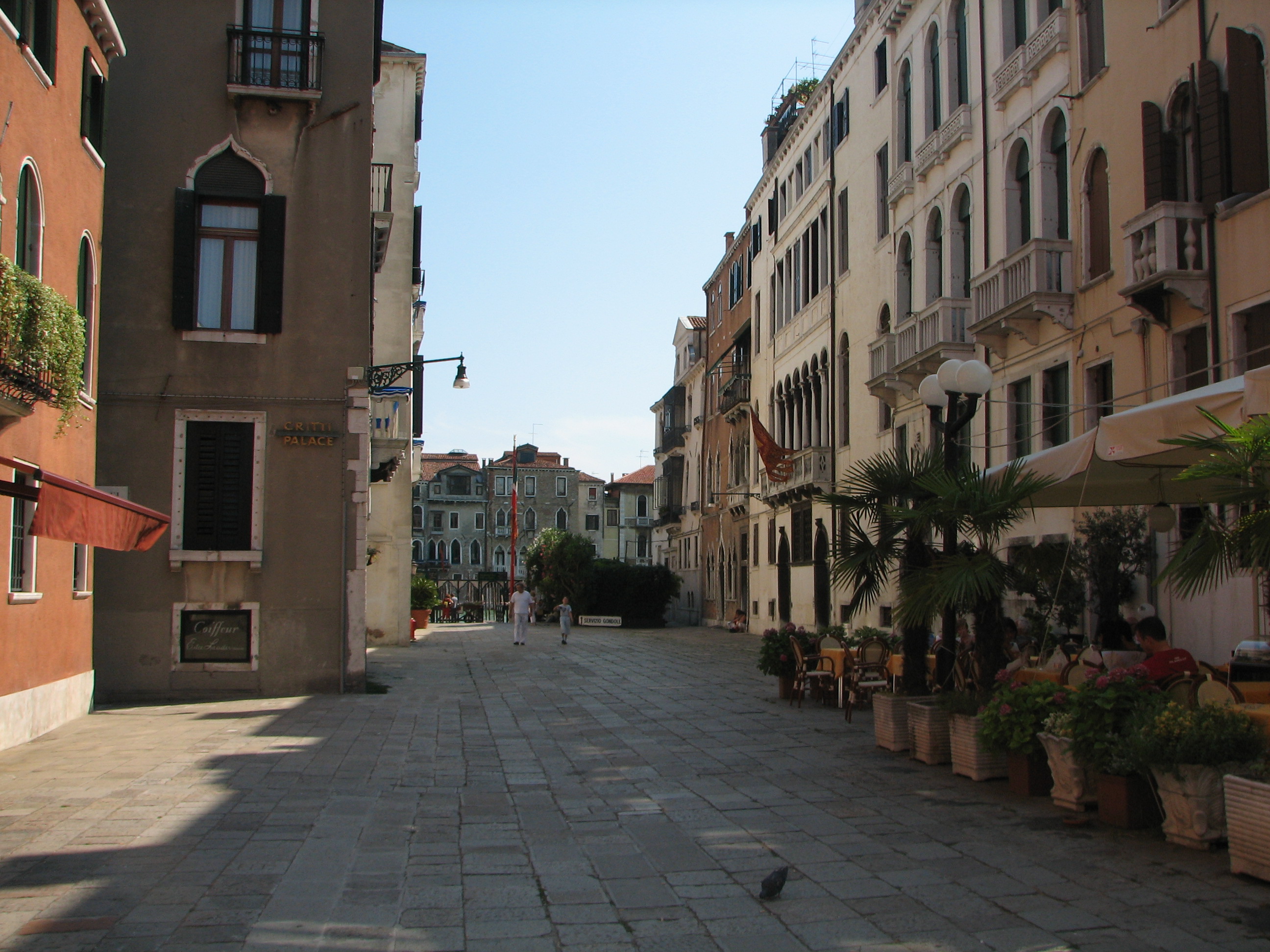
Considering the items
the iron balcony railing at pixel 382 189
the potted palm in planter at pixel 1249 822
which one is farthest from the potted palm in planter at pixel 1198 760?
the iron balcony railing at pixel 382 189

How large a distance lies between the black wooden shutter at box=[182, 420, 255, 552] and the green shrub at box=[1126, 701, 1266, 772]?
12.3 metres

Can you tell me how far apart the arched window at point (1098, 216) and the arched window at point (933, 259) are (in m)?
6.47

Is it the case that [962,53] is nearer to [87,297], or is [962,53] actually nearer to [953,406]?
[953,406]

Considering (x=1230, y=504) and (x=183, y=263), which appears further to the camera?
(x=183, y=263)

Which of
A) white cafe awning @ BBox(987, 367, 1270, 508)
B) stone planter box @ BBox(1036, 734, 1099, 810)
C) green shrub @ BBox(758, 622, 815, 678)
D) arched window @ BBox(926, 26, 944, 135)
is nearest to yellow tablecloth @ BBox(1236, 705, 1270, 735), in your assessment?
stone planter box @ BBox(1036, 734, 1099, 810)

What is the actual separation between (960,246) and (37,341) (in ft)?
56.5

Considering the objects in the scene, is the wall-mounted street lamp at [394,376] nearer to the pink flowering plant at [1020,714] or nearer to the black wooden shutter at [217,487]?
the black wooden shutter at [217,487]

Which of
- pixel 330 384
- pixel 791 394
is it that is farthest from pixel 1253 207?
pixel 791 394

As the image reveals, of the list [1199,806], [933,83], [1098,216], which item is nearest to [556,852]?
[1199,806]

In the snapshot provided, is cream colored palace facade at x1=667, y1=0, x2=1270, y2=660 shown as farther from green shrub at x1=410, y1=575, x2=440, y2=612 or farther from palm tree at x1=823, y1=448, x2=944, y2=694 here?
green shrub at x1=410, y1=575, x2=440, y2=612

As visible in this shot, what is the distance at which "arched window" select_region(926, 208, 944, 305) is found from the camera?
78.3ft

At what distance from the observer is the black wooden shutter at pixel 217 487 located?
51.9 ft

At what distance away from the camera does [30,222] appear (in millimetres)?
11680

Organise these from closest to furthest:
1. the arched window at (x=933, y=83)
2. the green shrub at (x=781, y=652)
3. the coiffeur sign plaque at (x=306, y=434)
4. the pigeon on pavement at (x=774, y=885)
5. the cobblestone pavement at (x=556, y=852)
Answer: the cobblestone pavement at (x=556, y=852)
the pigeon on pavement at (x=774, y=885)
the green shrub at (x=781, y=652)
the coiffeur sign plaque at (x=306, y=434)
the arched window at (x=933, y=83)
